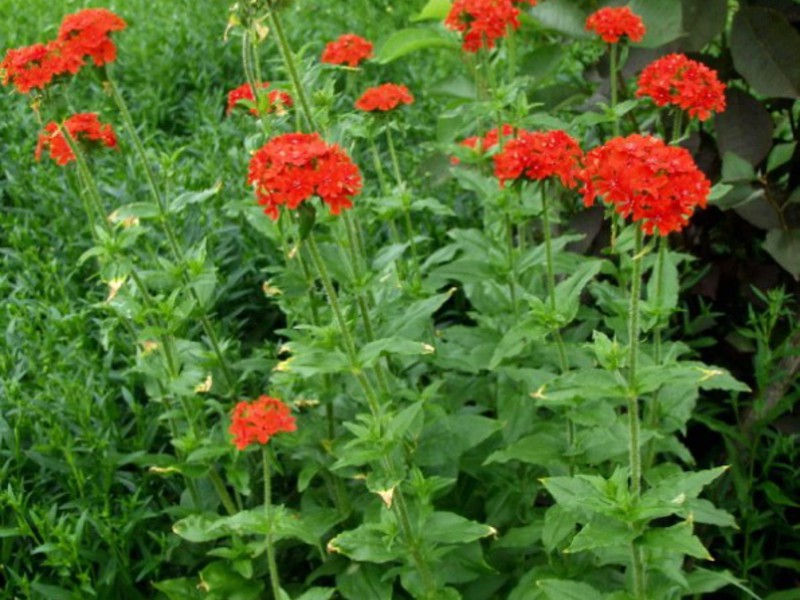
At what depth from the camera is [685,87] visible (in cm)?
243

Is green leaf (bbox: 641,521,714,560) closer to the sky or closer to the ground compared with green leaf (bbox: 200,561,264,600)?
closer to the sky

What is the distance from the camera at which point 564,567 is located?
2.48 meters

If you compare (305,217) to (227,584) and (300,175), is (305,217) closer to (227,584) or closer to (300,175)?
(300,175)

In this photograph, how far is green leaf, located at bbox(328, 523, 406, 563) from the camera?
232 centimetres

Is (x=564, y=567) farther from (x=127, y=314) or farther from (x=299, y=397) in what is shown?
(x=127, y=314)

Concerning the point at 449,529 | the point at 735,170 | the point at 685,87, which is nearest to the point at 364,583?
the point at 449,529

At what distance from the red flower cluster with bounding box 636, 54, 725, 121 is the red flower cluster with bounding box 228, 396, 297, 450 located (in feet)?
3.74

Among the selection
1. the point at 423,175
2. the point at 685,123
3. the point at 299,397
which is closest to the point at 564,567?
the point at 299,397

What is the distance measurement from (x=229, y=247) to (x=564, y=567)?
1.91 m

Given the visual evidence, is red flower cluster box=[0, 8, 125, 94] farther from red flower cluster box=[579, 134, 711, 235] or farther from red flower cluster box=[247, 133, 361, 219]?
red flower cluster box=[579, 134, 711, 235]

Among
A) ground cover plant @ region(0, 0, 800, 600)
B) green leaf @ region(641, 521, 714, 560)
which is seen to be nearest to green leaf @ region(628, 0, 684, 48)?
ground cover plant @ region(0, 0, 800, 600)

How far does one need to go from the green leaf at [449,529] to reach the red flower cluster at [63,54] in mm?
1387

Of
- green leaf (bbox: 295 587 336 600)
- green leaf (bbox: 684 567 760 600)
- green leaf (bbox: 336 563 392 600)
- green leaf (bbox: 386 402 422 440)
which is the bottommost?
green leaf (bbox: 684 567 760 600)

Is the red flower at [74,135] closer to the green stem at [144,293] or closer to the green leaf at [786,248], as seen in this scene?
the green stem at [144,293]
